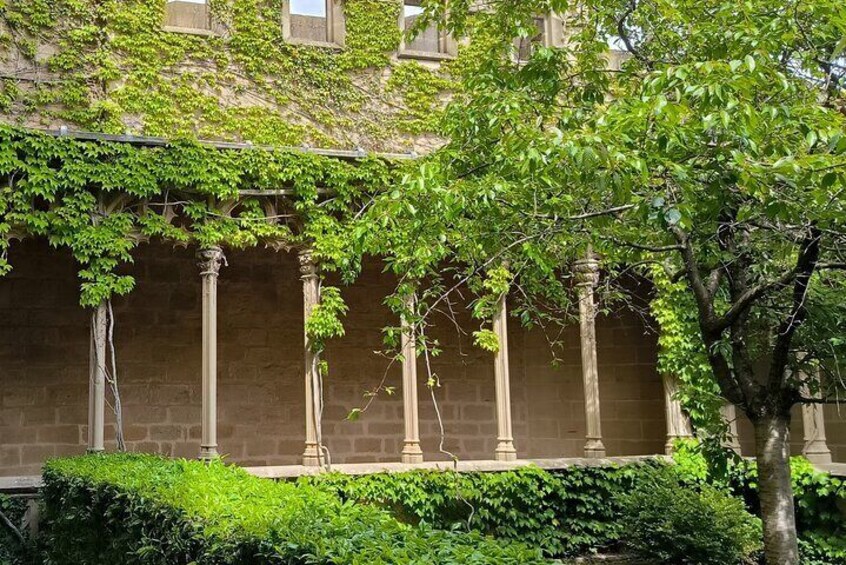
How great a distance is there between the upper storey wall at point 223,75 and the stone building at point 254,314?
0.02m

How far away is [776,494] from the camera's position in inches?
229

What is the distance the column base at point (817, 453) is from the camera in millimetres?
9703

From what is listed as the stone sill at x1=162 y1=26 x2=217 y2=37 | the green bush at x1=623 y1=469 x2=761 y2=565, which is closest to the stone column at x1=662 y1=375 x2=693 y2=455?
the green bush at x1=623 y1=469 x2=761 y2=565

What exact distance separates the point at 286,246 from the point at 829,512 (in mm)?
6181

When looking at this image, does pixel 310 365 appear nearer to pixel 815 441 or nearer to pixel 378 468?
pixel 378 468

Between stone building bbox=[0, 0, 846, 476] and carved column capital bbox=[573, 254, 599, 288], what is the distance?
0.11 feet

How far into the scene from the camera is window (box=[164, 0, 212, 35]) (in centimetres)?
1066

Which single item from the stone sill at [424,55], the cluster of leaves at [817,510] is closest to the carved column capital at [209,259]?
the stone sill at [424,55]

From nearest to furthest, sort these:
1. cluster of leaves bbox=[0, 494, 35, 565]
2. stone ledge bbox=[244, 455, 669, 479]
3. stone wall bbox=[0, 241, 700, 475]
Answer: cluster of leaves bbox=[0, 494, 35, 565]
stone ledge bbox=[244, 455, 669, 479]
stone wall bbox=[0, 241, 700, 475]

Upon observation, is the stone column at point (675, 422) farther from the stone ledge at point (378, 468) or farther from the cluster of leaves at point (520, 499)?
the cluster of leaves at point (520, 499)

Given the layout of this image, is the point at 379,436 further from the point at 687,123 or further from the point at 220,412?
the point at 687,123

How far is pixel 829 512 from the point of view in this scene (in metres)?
9.34

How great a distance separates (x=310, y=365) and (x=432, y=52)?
4.25 meters

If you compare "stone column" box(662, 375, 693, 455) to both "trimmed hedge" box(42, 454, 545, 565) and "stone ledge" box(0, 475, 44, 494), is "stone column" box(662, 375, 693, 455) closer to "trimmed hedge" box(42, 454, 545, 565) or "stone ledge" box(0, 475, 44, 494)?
"trimmed hedge" box(42, 454, 545, 565)
